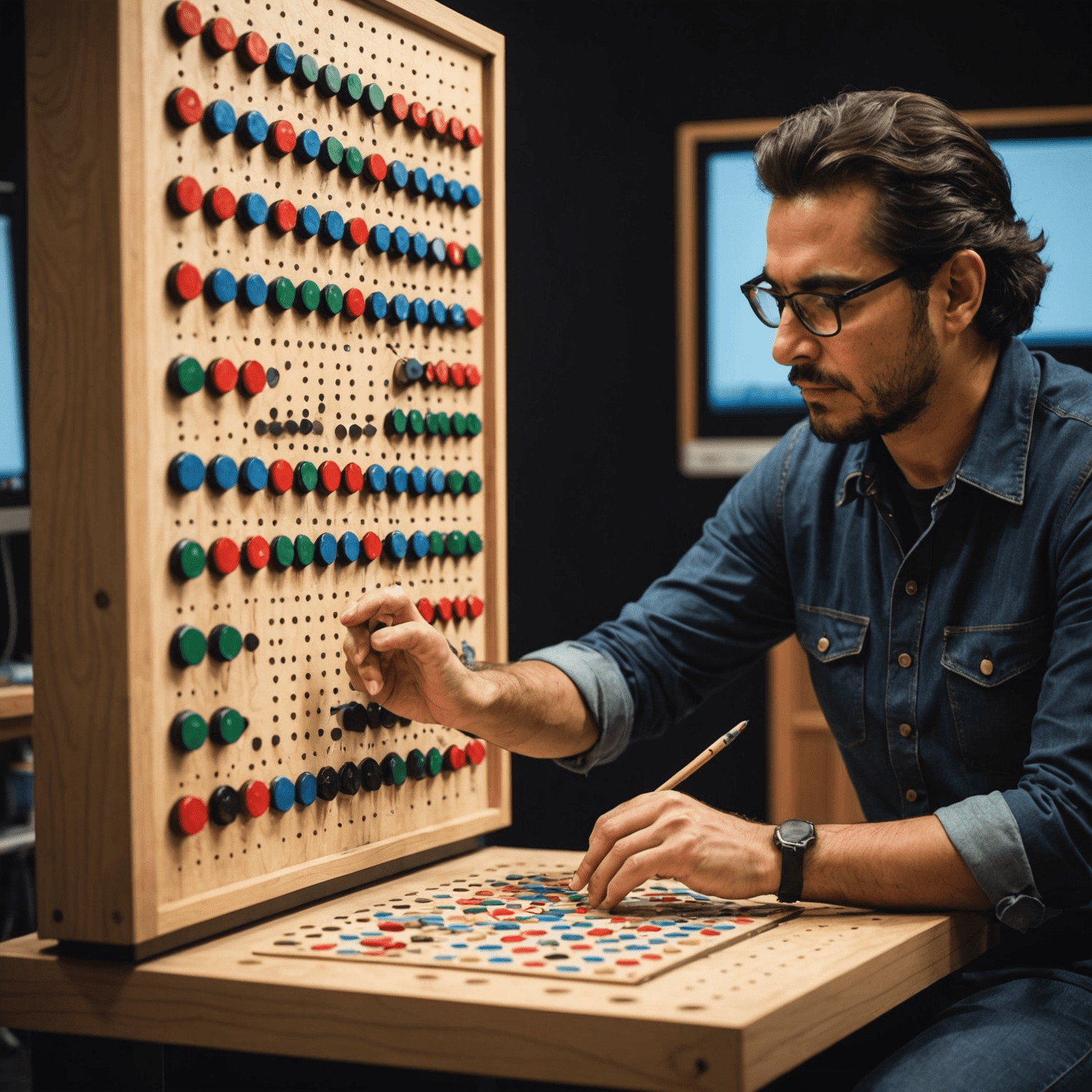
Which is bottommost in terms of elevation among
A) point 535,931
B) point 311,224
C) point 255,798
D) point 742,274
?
point 535,931

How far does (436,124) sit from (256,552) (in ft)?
2.04

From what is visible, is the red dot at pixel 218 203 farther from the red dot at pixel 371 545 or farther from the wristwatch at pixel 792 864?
the wristwatch at pixel 792 864

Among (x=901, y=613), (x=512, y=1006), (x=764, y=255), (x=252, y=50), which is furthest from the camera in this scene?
(x=764, y=255)

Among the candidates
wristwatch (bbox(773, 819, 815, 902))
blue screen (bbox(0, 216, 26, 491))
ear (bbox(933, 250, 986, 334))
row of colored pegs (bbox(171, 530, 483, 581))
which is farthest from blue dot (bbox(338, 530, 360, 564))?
blue screen (bbox(0, 216, 26, 491))

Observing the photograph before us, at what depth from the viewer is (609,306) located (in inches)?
161

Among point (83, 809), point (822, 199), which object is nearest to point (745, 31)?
point (822, 199)

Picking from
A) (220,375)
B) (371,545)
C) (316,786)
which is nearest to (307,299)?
(220,375)

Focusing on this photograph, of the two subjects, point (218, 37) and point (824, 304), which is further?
point (824, 304)

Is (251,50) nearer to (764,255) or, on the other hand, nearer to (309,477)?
(309,477)

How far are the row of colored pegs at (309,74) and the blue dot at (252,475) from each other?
38 cm

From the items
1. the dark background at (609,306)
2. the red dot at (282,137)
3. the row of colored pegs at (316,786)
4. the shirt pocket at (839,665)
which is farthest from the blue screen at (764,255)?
the red dot at (282,137)

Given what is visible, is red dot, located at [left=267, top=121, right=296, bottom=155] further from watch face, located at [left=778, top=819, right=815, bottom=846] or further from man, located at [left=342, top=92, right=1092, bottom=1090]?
watch face, located at [left=778, top=819, right=815, bottom=846]

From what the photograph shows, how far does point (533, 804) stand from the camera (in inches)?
163

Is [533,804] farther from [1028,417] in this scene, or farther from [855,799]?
[1028,417]
